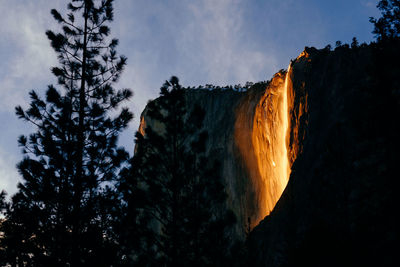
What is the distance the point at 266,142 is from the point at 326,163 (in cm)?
991

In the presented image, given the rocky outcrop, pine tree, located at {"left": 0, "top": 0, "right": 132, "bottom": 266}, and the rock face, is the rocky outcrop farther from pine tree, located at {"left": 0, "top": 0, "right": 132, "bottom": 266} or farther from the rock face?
pine tree, located at {"left": 0, "top": 0, "right": 132, "bottom": 266}

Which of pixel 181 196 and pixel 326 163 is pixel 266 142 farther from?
pixel 181 196

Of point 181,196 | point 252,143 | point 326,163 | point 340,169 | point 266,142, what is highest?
point 252,143

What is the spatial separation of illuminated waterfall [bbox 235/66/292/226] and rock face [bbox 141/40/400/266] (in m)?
0.08

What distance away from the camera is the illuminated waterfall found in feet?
81.4

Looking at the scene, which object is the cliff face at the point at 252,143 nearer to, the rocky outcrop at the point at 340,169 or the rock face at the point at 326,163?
the rock face at the point at 326,163

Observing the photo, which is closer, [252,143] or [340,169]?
[340,169]

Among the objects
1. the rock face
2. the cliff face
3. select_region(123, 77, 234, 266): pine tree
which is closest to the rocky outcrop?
the rock face

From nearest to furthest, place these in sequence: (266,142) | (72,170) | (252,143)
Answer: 1. (72,170)
2. (266,142)
3. (252,143)

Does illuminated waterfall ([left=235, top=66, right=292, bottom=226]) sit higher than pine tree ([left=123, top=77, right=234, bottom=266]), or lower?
higher

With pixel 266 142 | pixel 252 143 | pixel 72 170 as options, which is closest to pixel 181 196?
pixel 72 170

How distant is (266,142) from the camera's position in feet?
90.0

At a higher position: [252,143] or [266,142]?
[252,143]

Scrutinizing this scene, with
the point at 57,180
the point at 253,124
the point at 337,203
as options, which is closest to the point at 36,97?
the point at 57,180
